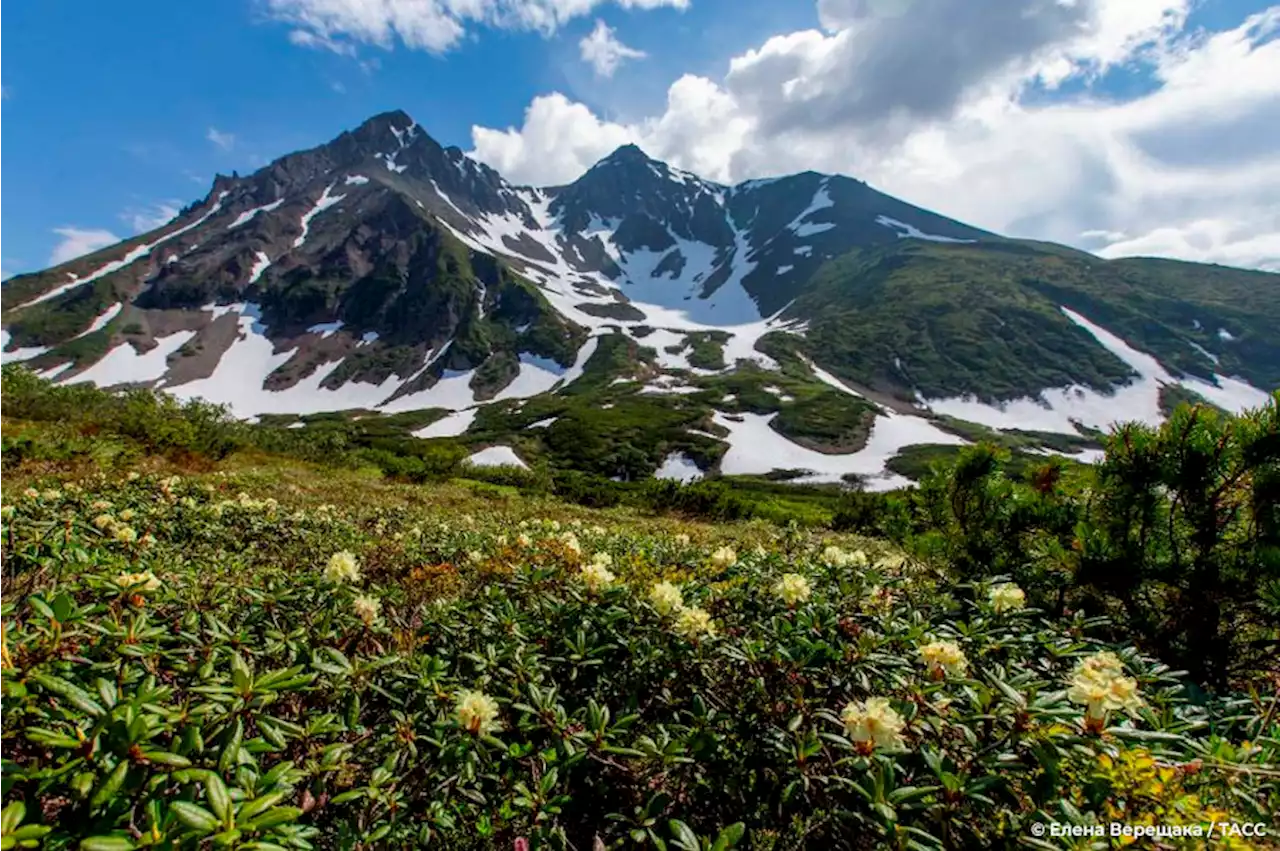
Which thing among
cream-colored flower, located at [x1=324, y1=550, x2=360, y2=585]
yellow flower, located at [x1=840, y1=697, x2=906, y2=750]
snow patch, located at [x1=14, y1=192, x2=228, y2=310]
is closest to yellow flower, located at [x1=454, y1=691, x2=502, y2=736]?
yellow flower, located at [x1=840, y1=697, x2=906, y2=750]

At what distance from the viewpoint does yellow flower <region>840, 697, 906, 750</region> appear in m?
2.00

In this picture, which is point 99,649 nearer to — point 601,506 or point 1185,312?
point 601,506

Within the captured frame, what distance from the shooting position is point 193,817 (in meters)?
1.41

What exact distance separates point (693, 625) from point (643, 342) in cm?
13357

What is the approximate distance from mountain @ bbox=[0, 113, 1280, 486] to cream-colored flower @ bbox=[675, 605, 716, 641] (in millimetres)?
64382

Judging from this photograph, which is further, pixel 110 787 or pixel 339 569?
pixel 339 569

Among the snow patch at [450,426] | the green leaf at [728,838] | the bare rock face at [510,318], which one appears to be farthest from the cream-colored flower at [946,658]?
the bare rock face at [510,318]

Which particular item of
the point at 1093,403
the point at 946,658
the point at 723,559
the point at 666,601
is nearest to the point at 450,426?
the point at 723,559

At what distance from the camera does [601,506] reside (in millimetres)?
25750

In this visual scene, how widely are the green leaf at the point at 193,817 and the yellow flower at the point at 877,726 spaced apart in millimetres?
1892

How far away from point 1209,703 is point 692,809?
2631 millimetres

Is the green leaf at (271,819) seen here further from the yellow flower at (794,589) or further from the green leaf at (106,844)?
the yellow flower at (794,589)

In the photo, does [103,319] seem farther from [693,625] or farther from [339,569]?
[693,625]

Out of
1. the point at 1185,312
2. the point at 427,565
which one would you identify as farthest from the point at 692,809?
the point at 1185,312
